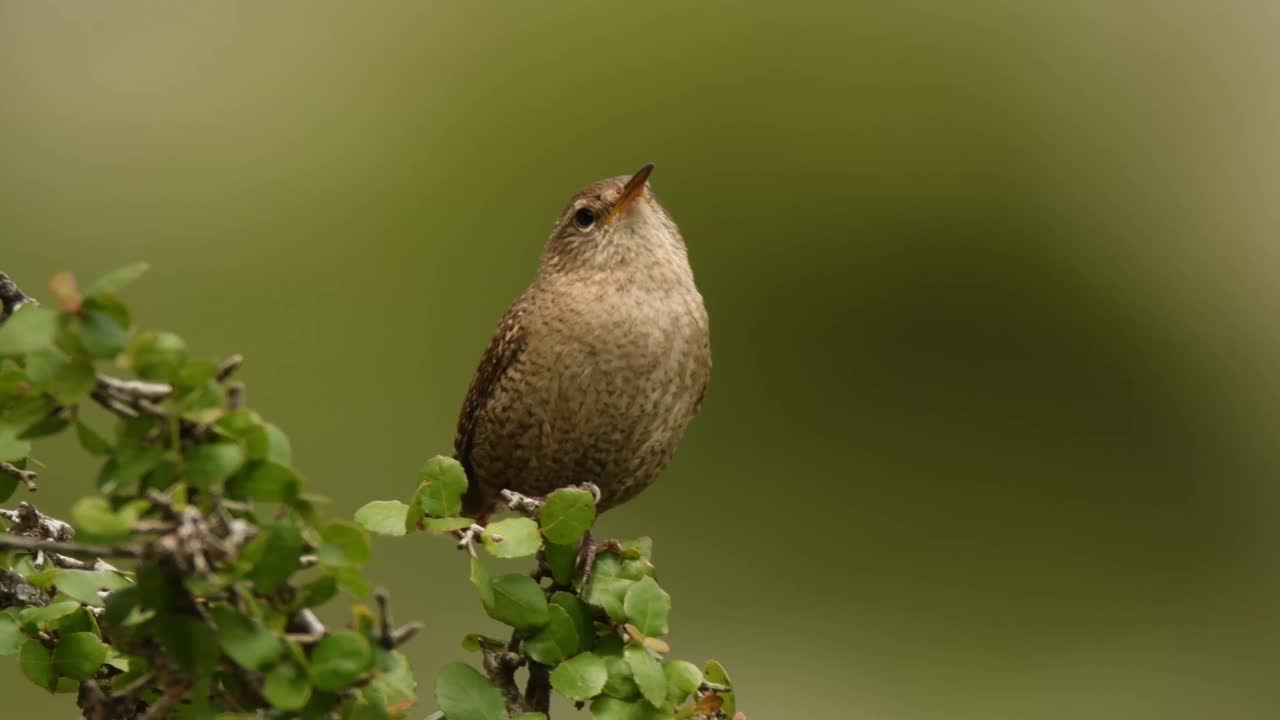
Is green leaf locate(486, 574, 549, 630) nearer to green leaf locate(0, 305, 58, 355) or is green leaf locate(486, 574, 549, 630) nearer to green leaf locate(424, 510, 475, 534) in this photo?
green leaf locate(424, 510, 475, 534)

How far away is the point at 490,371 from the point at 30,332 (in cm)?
114

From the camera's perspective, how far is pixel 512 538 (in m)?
1.14

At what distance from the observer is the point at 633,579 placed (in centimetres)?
133

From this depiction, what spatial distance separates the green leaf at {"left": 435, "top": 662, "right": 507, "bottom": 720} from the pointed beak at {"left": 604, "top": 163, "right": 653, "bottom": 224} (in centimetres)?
91

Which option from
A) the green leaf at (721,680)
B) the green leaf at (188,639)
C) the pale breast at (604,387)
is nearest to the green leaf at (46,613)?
the green leaf at (188,639)

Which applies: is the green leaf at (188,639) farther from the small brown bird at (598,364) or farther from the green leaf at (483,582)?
the small brown bird at (598,364)

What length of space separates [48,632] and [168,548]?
0.50 m

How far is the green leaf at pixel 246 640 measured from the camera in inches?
32.7

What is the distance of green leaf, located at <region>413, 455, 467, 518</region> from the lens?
3.77ft

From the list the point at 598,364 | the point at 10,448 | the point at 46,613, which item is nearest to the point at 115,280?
the point at 10,448

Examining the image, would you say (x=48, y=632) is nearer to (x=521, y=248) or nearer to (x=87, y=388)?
(x=87, y=388)

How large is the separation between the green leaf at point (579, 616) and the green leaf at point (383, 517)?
192 mm

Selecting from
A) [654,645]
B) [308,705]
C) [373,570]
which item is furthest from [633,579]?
[373,570]

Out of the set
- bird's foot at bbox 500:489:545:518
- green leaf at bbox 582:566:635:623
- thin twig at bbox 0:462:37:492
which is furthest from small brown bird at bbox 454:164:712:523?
thin twig at bbox 0:462:37:492
